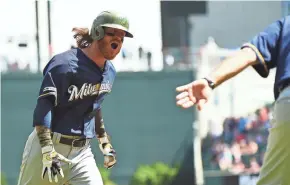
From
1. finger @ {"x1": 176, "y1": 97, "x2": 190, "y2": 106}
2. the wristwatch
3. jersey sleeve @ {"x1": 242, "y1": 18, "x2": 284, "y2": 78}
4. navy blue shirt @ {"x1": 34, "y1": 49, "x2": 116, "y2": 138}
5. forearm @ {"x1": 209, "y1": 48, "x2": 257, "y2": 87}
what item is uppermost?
jersey sleeve @ {"x1": 242, "y1": 18, "x2": 284, "y2": 78}

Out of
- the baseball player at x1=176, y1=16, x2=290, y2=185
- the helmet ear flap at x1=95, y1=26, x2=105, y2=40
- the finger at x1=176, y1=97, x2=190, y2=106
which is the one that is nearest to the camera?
the finger at x1=176, y1=97, x2=190, y2=106

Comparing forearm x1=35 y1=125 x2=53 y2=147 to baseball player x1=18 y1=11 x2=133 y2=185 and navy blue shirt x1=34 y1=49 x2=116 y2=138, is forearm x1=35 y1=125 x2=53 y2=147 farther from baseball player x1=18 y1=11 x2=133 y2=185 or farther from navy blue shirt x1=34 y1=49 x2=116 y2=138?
navy blue shirt x1=34 y1=49 x2=116 y2=138

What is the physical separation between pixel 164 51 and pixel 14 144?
12.1 ft

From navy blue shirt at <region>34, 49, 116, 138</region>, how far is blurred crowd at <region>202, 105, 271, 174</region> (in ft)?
33.1

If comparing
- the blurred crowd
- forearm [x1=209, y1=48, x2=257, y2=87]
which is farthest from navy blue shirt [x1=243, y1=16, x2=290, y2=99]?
the blurred crowd

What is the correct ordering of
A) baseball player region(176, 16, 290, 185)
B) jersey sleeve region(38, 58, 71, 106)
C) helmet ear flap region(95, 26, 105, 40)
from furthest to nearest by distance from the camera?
helmet ear flap region(95, 26, 105, 40), jersey sleeve region(38, 58, 71, 106), baseball player region(176, 16, 290, 185)

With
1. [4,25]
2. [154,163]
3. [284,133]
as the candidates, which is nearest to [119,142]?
[154,163]

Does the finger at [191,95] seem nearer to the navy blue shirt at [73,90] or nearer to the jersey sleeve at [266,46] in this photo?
the jersey sleeve at [266,46]

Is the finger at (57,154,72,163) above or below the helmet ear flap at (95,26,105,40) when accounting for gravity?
below

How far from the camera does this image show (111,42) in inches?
205

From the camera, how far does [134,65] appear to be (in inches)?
625

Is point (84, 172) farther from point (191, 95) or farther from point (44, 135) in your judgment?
point (191, 95)

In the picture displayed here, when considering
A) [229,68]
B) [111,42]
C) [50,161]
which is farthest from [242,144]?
[229,68]

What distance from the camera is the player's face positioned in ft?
17.0
